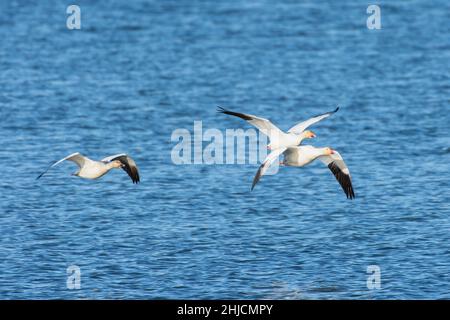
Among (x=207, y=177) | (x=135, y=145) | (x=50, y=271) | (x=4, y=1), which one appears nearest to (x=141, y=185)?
(x=207, y=177)

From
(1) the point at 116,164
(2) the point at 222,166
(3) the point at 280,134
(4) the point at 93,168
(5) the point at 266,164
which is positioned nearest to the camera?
(5) the point at 266,164

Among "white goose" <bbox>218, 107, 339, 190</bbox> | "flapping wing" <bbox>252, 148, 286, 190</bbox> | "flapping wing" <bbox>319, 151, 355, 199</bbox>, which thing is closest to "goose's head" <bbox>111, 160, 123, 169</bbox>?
"white goose" <bbox>218, 107, 339, 190</bbox>

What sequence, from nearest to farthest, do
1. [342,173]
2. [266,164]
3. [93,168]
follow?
[266,164], [93,168], [342,173]

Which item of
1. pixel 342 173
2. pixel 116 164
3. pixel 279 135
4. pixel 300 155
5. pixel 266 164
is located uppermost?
pixel 279 135

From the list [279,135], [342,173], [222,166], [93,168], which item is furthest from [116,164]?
[222,166]

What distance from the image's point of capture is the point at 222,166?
42.3 m

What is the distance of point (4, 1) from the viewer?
260 feet

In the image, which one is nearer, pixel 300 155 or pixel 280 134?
pixel 280 134

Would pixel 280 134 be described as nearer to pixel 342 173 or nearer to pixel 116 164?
pixel 342 173

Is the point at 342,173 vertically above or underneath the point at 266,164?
underneath

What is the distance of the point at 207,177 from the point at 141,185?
2416 mm

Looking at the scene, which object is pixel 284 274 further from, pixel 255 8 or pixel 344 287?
pixel 255 8

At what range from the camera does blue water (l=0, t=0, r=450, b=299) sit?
105 feet

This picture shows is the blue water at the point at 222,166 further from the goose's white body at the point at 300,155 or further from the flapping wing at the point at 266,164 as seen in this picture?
the flapping wing at the point at 266,164
